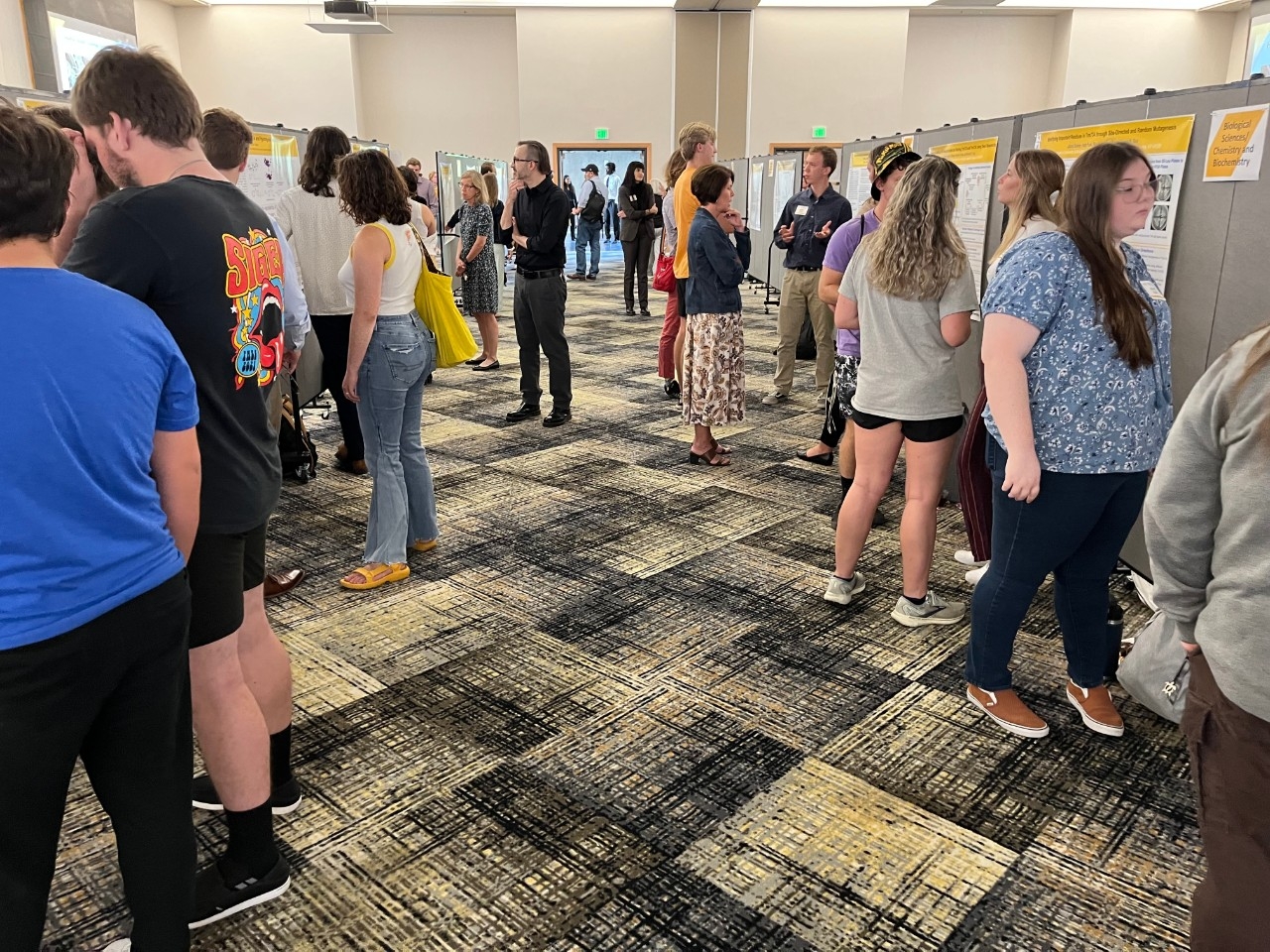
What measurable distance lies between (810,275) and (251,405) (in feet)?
15.1

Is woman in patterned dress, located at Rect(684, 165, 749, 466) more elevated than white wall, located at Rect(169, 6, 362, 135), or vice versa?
white wall, located at Rect(169, 6, 362, 135)

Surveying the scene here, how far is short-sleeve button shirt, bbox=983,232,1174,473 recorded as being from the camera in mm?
1952

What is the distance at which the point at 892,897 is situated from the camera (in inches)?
69.8

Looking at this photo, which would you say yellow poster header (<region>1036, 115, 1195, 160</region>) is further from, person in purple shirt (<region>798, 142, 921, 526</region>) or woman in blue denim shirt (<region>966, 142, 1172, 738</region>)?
woman in blue denim shirt (<region>966, 142, 1172, 738</region>)

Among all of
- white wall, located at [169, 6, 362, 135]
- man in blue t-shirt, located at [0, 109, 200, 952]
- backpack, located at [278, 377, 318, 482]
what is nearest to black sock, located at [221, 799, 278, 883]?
man in blue t-shirt, located at [0, 109, 200, 952]

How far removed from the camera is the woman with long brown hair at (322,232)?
3.78 meters

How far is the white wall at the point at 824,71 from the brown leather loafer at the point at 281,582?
563 inches

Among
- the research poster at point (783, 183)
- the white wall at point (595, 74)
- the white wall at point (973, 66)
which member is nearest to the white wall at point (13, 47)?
the research poster at point (783, 183)

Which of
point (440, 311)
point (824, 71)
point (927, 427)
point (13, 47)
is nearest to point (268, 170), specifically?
point (440, 311)

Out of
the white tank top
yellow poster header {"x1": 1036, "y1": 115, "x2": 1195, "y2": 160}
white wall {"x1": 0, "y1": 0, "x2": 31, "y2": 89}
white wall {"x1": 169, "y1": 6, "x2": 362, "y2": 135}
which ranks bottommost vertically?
the white tank top

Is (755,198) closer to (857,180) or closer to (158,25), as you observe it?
(857,180)

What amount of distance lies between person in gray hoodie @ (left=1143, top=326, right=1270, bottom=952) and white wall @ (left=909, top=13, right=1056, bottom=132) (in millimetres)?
17371

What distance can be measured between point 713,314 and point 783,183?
6436 mm

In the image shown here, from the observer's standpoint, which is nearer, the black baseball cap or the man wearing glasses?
the black baseball cap
